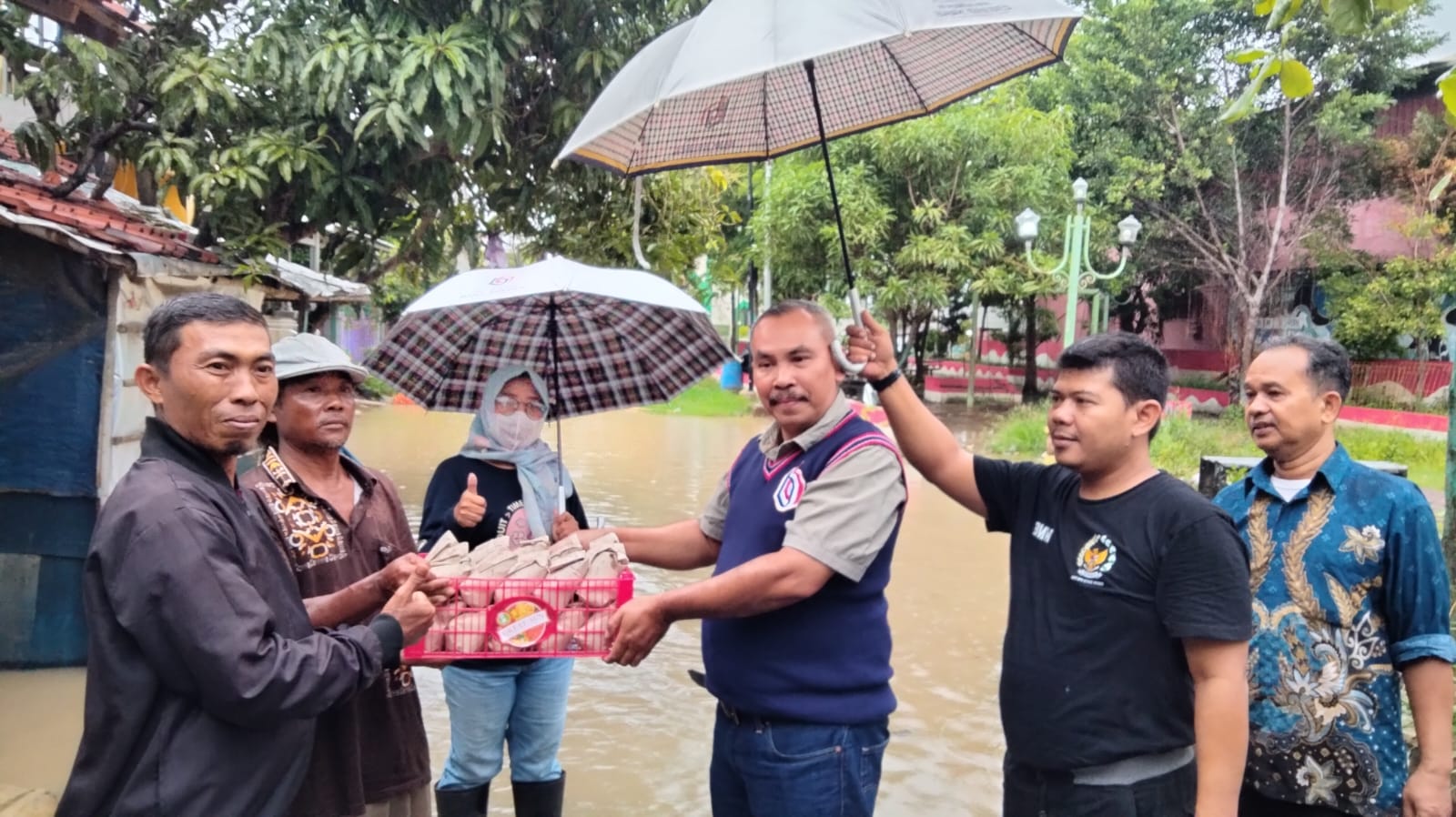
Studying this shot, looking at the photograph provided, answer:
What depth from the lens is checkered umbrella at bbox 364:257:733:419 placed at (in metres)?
3.50

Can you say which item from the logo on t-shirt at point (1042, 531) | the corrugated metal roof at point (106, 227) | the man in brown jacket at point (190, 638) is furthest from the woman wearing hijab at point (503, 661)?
the corrugated metal roof at point (106, 227)

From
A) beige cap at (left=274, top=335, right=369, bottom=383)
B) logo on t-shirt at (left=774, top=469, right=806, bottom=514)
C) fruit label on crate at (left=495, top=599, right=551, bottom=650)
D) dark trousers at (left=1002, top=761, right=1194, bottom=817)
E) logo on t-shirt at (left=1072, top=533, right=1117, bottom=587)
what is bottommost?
dark trousers at (left=1002, top=761, right=1194, bottom=817)

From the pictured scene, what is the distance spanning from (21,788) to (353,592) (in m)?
2.84

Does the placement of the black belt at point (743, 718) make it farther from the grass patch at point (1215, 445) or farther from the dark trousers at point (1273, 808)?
the grass patch at point (1215, 445)

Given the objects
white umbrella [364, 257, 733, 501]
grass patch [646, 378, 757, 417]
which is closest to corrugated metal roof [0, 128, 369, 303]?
white umbrella [364, 257, 733, 501]

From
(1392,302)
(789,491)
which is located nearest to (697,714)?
(789,491)

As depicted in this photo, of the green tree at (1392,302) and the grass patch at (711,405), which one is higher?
the green tree at (1392,302)

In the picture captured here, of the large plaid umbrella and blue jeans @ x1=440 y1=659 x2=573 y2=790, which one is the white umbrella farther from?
blue jeans @ x1=440 y1=659 x2=573 y2=790

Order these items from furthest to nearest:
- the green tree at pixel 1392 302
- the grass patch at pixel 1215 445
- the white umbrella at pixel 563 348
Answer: the green tree at pixel 1392 302
the grass patch at pixel 1215 445
the white umbrella at pixel 563 348

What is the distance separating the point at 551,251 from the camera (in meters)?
8.24

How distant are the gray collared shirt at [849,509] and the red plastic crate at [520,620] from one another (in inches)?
21.9

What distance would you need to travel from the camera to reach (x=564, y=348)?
3711 millimetres

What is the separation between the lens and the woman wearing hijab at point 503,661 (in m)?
3.17

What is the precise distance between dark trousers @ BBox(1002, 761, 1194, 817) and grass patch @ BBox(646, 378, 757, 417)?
63.1 feet
